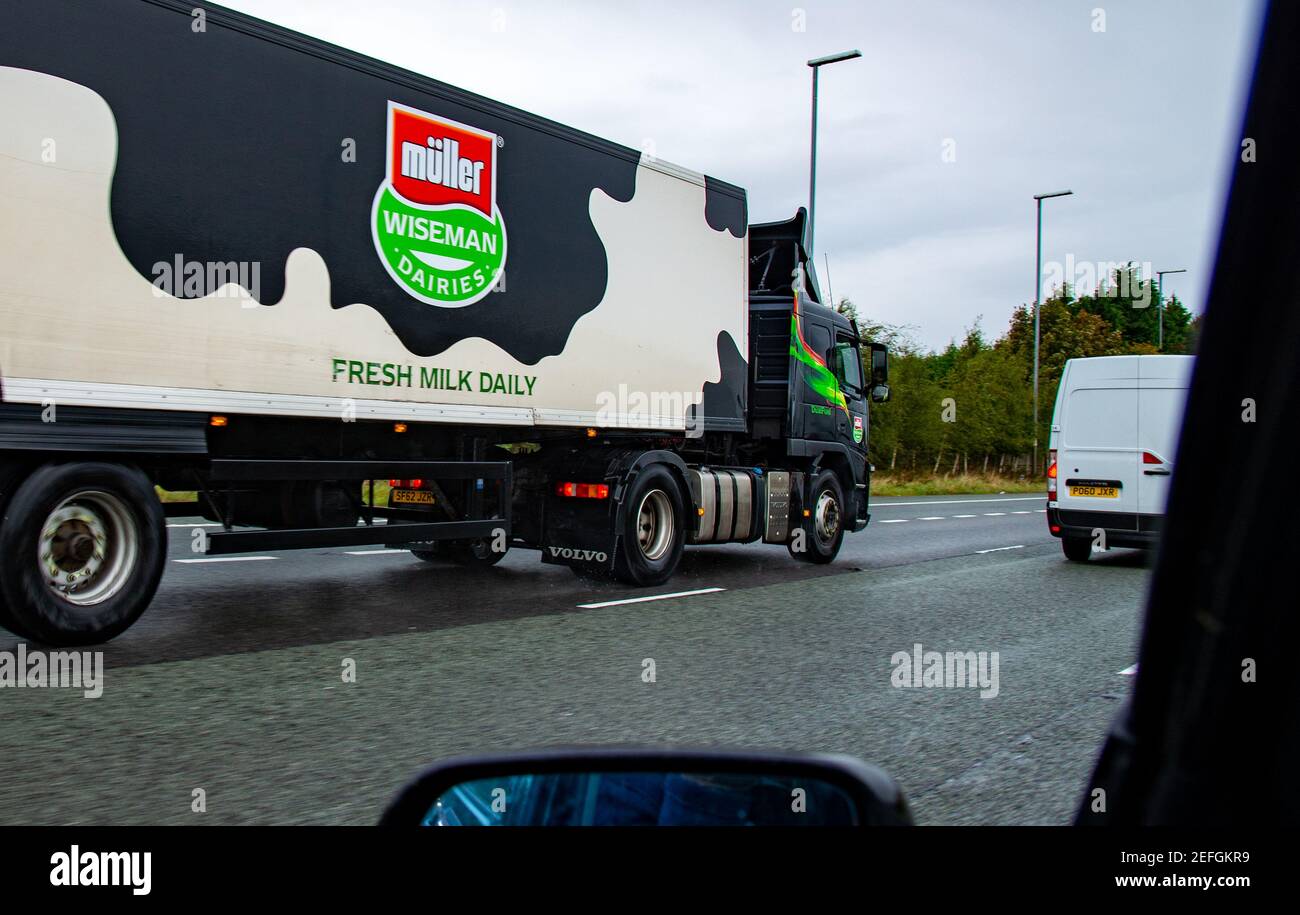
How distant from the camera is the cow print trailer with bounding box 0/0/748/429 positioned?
6172mm

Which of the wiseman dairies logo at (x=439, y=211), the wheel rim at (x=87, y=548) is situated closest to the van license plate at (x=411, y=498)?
the wiseman dairies logo at (x=439, y=211)

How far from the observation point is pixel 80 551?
20.9ft

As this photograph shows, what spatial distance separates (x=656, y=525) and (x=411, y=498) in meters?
2.43

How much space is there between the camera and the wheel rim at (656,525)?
410 inches

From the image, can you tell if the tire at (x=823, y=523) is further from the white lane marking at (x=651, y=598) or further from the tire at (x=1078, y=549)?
the tire at (x=1078, y=549)

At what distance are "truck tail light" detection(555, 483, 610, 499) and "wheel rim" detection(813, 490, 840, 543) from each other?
11.7ft

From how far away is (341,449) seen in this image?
325 inches

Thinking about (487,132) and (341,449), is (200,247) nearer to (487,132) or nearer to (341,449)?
(341,449)

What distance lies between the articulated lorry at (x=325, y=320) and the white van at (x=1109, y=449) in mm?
3641

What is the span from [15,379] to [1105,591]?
29.9 ft

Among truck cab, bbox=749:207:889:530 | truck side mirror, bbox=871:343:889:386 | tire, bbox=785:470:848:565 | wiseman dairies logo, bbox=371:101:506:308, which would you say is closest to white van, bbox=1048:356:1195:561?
truck side mirror, bbox=871:343:889:386

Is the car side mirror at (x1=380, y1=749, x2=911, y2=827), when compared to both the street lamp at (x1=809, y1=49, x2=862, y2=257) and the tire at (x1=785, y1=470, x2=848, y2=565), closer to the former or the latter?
the tire at (x1=785, y1=470, x2=848, y2=565)

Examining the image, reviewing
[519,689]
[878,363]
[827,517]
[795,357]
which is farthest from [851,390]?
[519,689]
